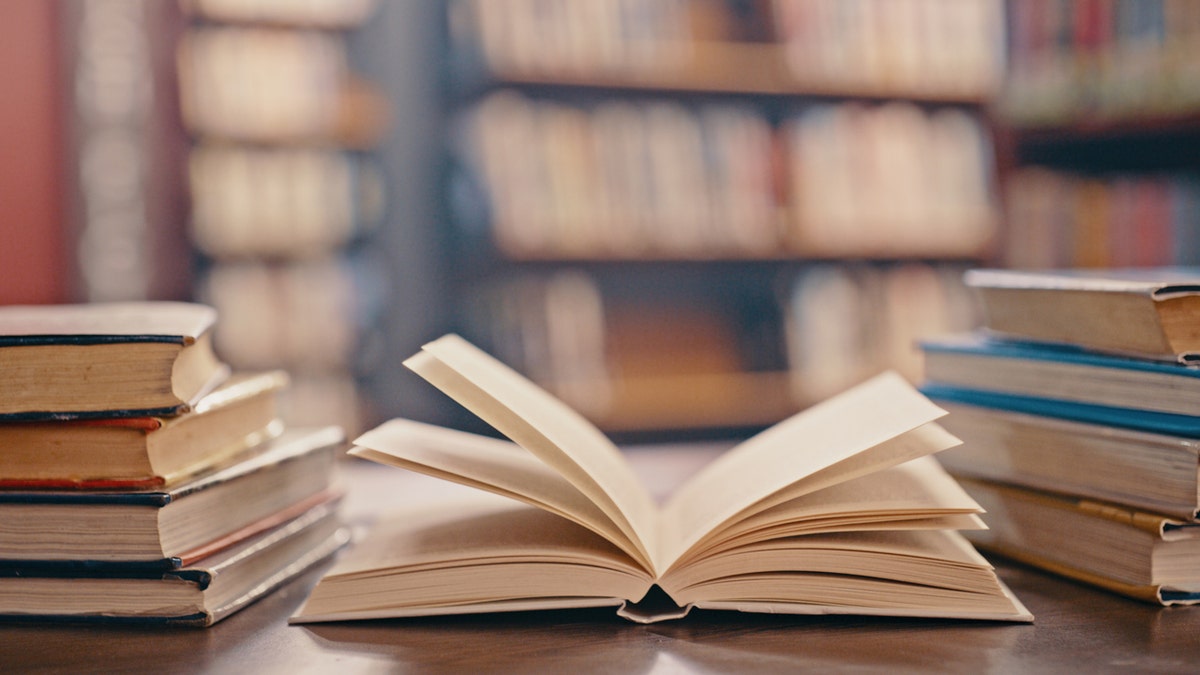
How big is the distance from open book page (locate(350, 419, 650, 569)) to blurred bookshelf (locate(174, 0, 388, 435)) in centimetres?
219

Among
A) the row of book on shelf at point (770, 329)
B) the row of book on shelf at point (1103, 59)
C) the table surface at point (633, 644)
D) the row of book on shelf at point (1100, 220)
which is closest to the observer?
the table surface at point (633, 644)

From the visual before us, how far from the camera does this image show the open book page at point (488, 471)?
524 millimetres

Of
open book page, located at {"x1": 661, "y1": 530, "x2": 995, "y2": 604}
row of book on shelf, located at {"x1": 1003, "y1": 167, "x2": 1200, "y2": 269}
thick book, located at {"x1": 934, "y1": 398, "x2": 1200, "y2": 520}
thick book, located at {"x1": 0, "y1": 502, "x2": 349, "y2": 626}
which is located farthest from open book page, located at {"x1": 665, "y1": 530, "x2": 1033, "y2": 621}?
row of book on shelf, located at {"x1": 1003, "y1": 167, "x2": 1200, "y2": 269}

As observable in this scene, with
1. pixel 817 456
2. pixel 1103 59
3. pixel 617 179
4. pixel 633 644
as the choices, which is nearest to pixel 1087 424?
pixel 817 456

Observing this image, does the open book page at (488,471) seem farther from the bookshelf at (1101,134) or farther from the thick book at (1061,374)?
the bookshelf at (1101,134)

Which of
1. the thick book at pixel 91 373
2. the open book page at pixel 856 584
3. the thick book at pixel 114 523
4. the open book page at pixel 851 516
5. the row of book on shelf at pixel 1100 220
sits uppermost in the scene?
the row of book on shelf at pixel 1100 220

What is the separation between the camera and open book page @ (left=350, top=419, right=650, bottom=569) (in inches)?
20.6

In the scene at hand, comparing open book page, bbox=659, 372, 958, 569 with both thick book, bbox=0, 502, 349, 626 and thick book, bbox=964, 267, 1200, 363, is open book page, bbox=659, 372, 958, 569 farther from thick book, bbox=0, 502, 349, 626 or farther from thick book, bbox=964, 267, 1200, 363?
thick book, bbox=0, 502, 349, 626

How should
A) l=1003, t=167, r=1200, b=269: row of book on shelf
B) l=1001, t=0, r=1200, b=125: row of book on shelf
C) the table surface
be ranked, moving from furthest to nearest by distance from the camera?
l=1003, t=167, r=1200, b=269: row of book on shelf < l=1001, t=0, r=1200, b=125: row of book on shelf < the table surface

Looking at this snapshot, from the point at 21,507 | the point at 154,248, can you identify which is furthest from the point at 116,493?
the point at 154,248

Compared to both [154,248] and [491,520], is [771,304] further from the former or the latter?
[491,520]

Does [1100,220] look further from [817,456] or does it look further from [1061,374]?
[817,456]

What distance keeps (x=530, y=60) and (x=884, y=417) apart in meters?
2.07

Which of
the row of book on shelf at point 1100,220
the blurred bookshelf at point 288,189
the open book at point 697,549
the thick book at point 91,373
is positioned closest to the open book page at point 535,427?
the open book at point 697,549
